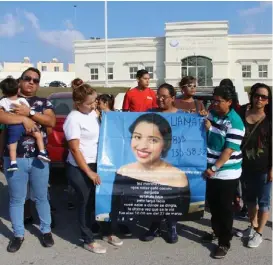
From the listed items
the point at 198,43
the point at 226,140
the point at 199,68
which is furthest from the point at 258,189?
the point at 199,68

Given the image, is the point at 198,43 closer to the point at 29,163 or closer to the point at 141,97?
the point at 141,97

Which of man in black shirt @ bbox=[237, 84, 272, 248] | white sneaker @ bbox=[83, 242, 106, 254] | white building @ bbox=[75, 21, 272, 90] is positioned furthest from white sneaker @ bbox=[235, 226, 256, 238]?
white building @ bbox=[75, 21, 272, 90]

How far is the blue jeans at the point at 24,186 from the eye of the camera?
4.08m

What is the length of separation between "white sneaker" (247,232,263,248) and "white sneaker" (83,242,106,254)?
1645 mm

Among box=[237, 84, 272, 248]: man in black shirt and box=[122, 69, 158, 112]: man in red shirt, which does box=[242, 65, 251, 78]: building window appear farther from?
box=[237, 84, 272, 248]: man in black shirt

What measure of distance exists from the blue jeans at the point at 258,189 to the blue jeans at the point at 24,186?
2326 millimetres

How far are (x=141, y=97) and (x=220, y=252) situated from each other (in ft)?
8.74

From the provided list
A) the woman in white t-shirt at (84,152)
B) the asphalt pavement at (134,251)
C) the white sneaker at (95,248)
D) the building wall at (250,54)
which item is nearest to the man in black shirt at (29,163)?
the asphalt pavement at (134,251)

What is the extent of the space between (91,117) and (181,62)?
4256cm

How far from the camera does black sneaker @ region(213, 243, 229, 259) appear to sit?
12.9 ft

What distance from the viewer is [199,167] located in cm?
409

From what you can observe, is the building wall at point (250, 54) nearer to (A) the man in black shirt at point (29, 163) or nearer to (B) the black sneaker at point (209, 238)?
(B) the black sneaker at point (209, 238)

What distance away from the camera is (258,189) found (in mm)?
4328

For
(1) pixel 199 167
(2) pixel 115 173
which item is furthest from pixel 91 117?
(1) pixel 199 167
